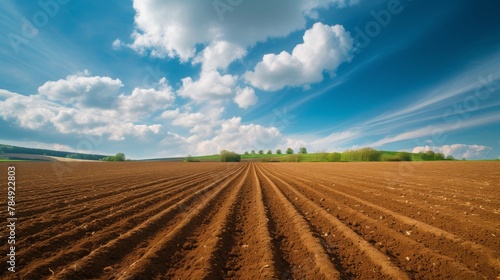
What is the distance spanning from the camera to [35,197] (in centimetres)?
1091

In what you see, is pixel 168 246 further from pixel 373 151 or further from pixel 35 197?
pixel 373 151

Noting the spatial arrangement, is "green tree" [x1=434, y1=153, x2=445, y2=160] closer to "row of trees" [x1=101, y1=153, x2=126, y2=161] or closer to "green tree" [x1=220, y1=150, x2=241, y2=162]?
"green tree" [x1=220, y1=150, x2=241, y2=162]

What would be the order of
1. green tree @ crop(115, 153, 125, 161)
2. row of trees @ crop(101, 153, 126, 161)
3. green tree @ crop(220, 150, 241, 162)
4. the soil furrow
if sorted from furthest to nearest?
green tree @ crop(220, 150, 241, 162)
green tree @ crop(115, 153, 125, 161)
row of trees @ crop(101, 153, 126, 161)
the soil furrow

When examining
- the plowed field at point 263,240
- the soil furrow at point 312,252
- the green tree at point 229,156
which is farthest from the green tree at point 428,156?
the soil furrow at point 312,252

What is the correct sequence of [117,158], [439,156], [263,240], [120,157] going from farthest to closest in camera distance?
[120,157] < [117,158] < [439,156] < [263,240]

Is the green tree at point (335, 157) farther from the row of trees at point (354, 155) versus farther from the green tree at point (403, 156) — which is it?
the green tree at point (403, 156)

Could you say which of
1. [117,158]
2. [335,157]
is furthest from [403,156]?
[117,158]

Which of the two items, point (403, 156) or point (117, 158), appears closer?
point (403, 156)

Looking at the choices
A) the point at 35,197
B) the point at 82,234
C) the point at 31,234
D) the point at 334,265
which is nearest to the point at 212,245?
the point at 334,265

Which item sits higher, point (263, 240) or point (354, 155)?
point (354, 155)

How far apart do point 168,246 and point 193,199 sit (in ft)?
19.1

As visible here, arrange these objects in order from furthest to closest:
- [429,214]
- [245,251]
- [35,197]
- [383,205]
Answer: [35,197] < [383,205] < [429,214] < [245,251]

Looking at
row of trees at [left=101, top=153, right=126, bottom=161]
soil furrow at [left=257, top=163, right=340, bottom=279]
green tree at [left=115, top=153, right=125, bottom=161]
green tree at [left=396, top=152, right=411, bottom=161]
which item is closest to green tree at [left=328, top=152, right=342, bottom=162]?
green tree at [left=396, top=152, right=411, bottom=161]

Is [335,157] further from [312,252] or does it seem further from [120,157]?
[120,157]
